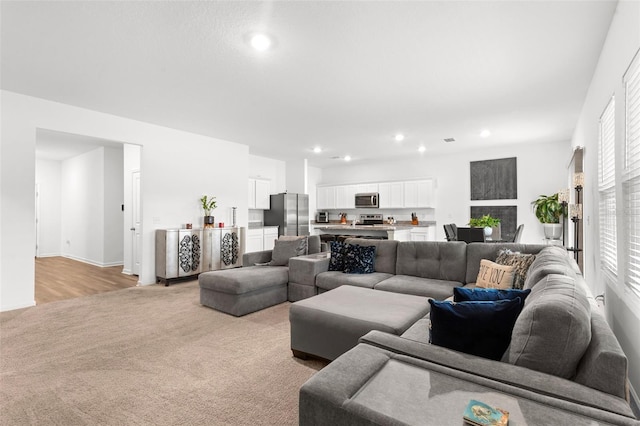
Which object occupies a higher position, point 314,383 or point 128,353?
point 314,383

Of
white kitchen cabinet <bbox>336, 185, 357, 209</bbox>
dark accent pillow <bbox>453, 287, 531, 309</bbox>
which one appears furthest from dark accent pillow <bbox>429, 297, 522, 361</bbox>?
white kitchen cabinet <bbox>336, 185, 357, 209</bbox>

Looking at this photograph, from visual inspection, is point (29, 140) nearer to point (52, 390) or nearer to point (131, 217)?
point (131, 217)

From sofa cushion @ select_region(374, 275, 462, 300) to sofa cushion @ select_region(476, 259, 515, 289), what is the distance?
1.04ft

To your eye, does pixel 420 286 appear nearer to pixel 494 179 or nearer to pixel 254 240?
pixel 254 240

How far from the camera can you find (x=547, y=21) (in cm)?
248

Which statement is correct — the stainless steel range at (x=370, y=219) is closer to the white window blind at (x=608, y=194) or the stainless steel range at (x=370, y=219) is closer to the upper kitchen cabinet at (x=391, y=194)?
the upper kitchen cabinet at (x=391, y=194)

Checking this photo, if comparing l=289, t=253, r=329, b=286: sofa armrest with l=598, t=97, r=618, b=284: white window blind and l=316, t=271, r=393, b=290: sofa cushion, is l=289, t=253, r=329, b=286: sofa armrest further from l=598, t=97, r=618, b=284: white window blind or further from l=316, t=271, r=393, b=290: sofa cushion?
l=598, t=97, r=618, b=284: white window blind

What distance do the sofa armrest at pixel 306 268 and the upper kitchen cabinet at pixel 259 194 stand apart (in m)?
3.98

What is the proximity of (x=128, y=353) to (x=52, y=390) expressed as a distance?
1.89 feet

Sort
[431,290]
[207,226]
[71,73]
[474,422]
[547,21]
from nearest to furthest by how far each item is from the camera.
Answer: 1. [474,422]
2. [547,21]
3. [431,290]
4. [71,73]
5. [207,226]

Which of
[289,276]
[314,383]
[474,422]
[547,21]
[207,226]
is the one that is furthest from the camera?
[207,226]

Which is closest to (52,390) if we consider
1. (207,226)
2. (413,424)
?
(413,424)

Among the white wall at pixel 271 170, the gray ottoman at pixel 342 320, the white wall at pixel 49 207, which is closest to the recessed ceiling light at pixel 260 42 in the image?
the gray ottoman at pixel 342 320

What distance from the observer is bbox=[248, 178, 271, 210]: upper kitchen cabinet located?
7787 millimetres
